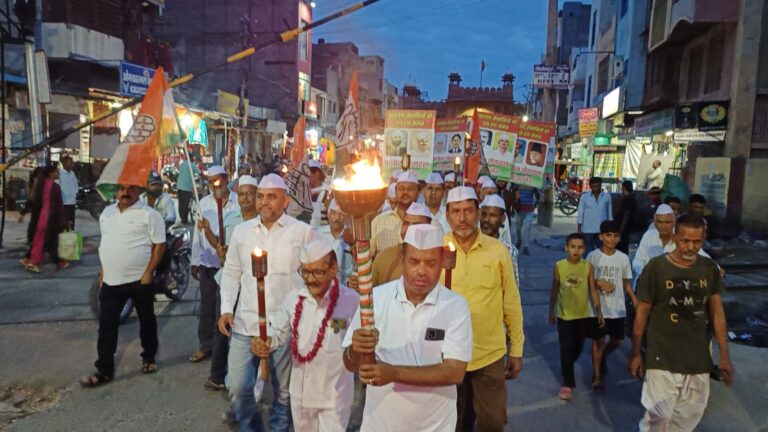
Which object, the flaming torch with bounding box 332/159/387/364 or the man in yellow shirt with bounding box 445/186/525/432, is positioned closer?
the flaming torch with bounding box 332/159/387/364

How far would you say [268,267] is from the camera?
4.14 m

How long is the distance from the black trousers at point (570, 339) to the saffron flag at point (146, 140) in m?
4.21

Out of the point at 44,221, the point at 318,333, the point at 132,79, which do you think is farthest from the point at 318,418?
the point at 132,79

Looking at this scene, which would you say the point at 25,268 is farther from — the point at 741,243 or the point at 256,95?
the point at 256,95

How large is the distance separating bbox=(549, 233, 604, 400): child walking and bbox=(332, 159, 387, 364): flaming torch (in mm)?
3550

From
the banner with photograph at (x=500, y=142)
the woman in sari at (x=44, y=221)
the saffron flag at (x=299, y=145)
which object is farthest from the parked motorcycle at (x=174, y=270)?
the banner with photograph at (x=500, y=142)

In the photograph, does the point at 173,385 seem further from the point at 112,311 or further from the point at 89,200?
the point at 89,200

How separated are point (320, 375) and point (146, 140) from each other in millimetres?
3170

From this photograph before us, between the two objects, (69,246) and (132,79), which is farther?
(132,79)

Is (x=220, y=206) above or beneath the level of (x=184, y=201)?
above

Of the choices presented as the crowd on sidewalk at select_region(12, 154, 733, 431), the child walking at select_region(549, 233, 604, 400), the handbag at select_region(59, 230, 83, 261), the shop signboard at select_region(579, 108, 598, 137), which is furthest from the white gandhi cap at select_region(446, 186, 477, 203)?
the shop signboard at select_region(579, 108, 598, 137)

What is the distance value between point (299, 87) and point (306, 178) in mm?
34843

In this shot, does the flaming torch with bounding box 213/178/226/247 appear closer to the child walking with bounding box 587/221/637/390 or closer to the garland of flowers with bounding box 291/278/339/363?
the garland of flowers with bounding box 291/278/339/363

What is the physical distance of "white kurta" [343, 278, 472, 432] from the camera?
8.63ft
